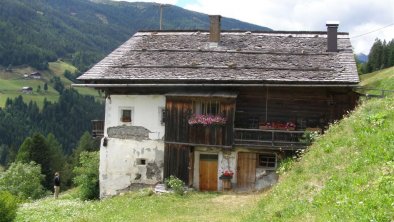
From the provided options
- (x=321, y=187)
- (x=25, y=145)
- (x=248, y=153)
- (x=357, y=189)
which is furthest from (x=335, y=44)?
(x=25, y=145)

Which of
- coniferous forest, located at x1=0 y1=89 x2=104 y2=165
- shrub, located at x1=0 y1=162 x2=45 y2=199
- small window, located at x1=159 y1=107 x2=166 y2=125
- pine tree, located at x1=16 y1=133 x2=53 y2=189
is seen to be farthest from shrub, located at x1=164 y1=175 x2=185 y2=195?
coniferous forest, located at x1=0 y1=89 x2=104 y2=165

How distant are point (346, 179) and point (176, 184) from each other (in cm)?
1198

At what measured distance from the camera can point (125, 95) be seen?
2644cm

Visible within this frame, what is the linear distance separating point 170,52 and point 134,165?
648 centimetres

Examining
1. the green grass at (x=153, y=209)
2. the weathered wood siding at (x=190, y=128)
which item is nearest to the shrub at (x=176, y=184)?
the green grass at (x=153, y=209)

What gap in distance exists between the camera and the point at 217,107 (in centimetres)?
2503

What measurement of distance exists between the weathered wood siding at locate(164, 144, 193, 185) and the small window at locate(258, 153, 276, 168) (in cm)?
350

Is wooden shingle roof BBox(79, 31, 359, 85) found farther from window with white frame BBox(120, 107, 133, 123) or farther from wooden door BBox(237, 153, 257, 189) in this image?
wooden door BBox(237, 153, 257, 189)

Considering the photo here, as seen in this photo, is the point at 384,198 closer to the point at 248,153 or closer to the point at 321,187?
the point at 321,187

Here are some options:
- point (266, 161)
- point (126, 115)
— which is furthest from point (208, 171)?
point (126, 115)

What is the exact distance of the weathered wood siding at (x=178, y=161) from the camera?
25.1 meters

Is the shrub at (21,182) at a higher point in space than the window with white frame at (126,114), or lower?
lower

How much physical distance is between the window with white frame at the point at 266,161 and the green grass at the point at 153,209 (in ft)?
10.5

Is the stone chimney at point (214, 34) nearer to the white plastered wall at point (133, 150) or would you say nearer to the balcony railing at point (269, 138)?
the white plastered wall at point (133, 150)
